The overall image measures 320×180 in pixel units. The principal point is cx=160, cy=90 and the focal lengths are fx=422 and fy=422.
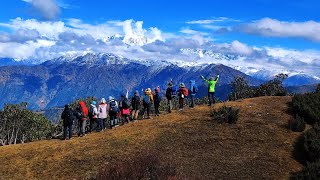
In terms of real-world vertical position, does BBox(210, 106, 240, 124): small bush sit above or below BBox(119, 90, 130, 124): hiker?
below

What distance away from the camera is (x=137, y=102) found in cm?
3083

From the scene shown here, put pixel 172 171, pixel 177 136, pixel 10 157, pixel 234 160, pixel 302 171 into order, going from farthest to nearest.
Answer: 1. pixel 177 136
2. pixel 10 157
3. pixel 234 160
4. pixel 302 171
5. pixel 172 171

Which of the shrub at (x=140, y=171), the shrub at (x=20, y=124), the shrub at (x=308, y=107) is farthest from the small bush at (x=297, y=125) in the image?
the shrub at (x=20, y=124)

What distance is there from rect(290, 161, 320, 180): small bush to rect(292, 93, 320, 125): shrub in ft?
25.4

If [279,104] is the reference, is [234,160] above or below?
below

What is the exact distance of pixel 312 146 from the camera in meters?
22.0

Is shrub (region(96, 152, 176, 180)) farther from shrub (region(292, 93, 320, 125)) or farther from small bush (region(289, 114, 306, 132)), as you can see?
shrub (region(292, 93, 320, 125))

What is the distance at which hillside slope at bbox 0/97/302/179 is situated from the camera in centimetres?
2083

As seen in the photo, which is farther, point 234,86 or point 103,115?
point 234,86

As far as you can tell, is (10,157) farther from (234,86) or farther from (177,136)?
(234,86)

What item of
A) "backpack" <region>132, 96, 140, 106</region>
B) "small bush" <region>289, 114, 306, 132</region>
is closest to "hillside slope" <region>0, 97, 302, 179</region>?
"small bush" <region>289, 114, 306, 132</region>

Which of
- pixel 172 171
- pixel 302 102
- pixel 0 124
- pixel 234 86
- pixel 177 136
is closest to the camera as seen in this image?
pixel 172 171

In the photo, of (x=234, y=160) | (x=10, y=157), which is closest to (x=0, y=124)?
(x=10, y=157)

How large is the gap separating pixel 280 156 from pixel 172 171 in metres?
7.67
